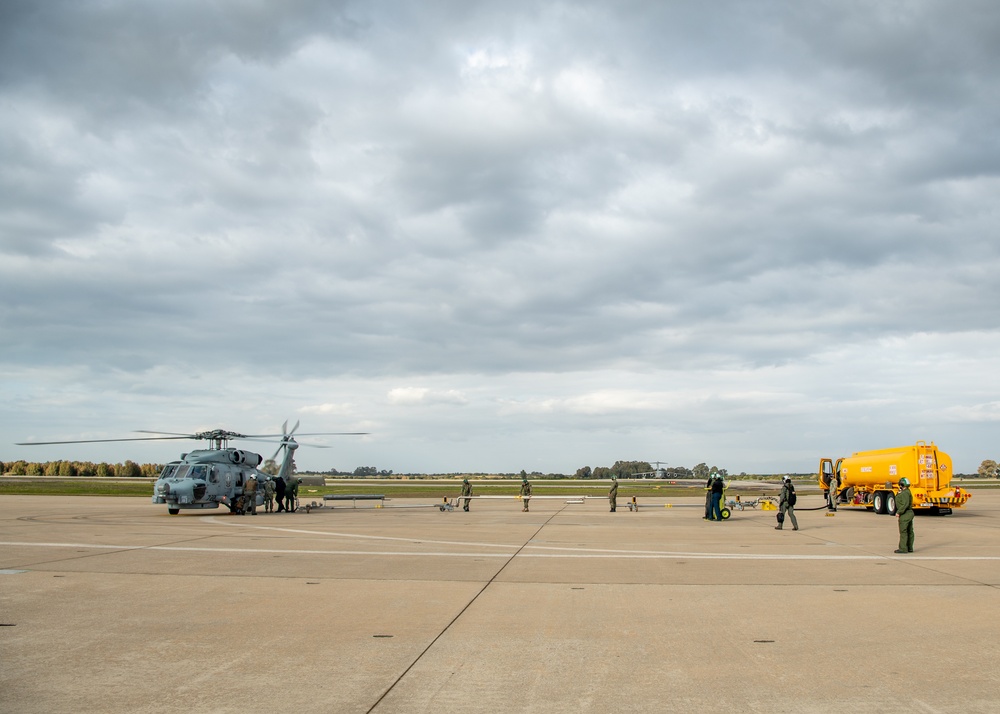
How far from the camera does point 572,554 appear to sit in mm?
16125

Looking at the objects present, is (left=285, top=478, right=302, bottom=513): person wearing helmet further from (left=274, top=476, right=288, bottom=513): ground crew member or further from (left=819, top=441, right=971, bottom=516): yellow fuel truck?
(left=819, top=441, right=971, bottom=516): yellow fuel truck

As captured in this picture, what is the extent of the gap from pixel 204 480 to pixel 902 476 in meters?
29.4

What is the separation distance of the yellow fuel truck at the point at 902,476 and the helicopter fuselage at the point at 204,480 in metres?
27.2

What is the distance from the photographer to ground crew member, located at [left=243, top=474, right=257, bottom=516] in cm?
3073

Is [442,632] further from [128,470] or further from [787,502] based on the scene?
[128,470]

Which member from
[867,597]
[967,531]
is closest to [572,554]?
[867,597]

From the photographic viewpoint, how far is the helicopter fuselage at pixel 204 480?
28344mm

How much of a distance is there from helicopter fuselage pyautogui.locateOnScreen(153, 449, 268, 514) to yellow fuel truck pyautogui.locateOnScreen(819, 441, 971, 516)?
89.2 ft

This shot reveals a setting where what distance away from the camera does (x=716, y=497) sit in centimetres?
2781

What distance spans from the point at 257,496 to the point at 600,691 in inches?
1139

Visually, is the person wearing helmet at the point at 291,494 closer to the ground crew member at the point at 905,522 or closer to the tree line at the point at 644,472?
the ground crew member at the point at 905,522

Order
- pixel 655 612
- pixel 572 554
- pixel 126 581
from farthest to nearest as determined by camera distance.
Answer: pixel 572 554
pixel 126 581
pixel 655 612

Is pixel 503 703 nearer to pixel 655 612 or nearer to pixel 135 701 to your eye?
pixel 135 701

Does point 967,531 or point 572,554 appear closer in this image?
point 572,554
